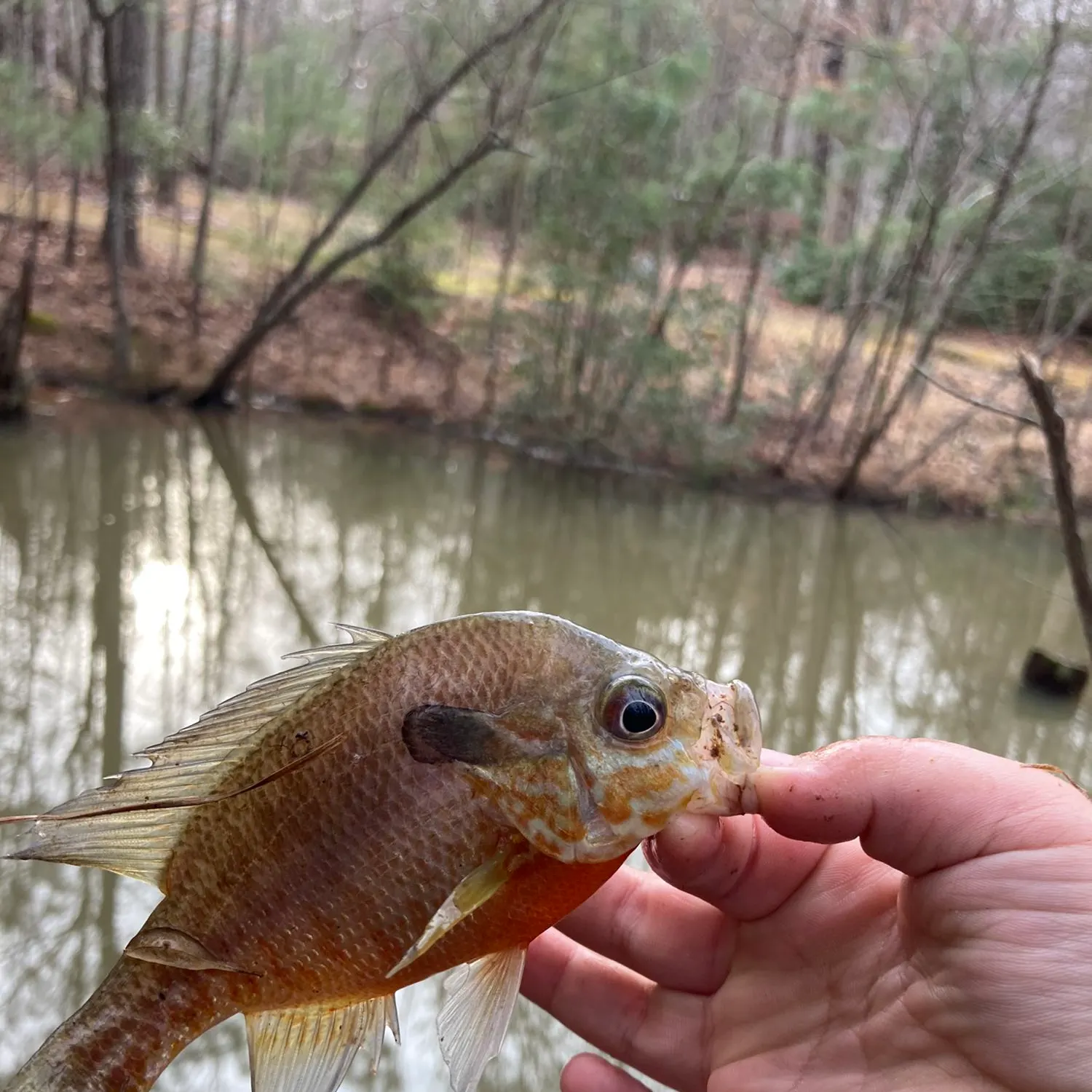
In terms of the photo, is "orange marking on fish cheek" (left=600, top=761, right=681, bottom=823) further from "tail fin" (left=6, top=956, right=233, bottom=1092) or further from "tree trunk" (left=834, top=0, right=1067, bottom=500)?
"tree trunk" (left=834, top=0, right=1067, bottom=500)

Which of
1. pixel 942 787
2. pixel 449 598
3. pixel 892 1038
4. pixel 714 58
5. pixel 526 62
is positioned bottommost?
pixel 449 598

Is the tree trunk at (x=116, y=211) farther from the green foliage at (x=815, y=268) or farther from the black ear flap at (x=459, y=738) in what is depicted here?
the black ear flap at (x=459, y=738)

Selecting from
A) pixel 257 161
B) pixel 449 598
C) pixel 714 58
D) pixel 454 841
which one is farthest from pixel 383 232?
pixel 454 841

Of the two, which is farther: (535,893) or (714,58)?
(714,58)

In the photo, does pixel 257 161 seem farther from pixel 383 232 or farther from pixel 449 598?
pixel 449 598

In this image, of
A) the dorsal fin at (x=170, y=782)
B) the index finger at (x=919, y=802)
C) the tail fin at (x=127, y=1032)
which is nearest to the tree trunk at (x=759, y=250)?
the index finger at (x=919, y=802)

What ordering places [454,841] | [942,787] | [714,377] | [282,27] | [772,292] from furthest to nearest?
[772,292] → [282,27] → [714,377] → [942,787] → [454,841]

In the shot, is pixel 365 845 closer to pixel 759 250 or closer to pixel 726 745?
pixel 726 745

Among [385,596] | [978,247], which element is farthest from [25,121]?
[978,247]
